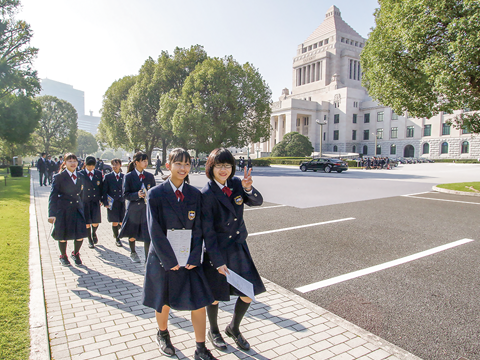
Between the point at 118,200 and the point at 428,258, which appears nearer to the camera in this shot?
the point at 428,258

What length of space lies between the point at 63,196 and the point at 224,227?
3683mm

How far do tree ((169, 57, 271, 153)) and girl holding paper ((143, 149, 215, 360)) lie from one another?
3095 centimetres

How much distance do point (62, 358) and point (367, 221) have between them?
7.99 metres

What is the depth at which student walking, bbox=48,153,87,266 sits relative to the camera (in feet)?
16.8

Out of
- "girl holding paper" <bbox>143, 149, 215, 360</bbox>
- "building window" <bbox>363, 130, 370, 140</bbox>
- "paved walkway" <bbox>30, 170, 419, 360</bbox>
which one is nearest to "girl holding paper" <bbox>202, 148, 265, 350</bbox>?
"girl holding paper" <bbox>143, 149, 215, 360</bbox>

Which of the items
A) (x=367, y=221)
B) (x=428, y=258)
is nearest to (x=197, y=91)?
(x=367, y=221)

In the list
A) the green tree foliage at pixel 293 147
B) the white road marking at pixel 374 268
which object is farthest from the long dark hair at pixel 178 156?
the green tree foliage at pixel 293 147

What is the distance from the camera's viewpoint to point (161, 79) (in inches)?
1587

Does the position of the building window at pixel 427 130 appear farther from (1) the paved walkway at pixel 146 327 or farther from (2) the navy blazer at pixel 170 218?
(2) the navy blazer at pixel 170 218

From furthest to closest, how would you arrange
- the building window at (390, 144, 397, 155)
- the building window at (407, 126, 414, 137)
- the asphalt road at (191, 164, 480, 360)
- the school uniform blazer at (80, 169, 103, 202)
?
the building window at (390, 144, 397, 155) < the building window at (407, 126, 414, 137) < the school uniform blazer at (80, 169, 103, 202) < the asphalt road at (191, 164, 480, 360)

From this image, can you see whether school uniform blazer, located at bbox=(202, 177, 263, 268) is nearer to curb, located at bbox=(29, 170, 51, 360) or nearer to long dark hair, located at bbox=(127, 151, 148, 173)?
curb, located at bbox=(29, 170, 51, 360)

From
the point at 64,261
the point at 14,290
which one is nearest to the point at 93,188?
the point at 64,261

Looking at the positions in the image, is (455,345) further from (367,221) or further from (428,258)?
(367,221)

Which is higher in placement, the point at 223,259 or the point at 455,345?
the point at 223,259
